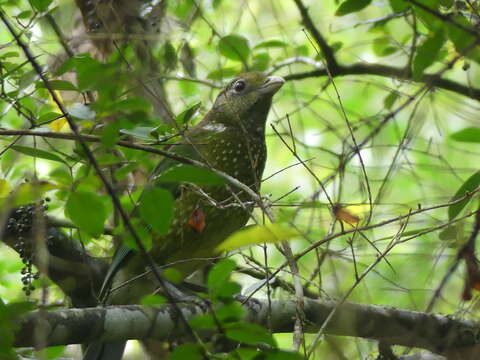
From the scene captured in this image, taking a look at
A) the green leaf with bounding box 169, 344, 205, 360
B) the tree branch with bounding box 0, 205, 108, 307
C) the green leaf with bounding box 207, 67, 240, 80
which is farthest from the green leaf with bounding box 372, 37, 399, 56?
the green leaf with bounding box 169, 344, 205, 360

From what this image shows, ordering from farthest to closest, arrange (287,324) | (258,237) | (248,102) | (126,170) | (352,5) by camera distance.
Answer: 1. (248,102)
2. (287,324)
3. (352,5)
4. (126,170)
5. (258,237)

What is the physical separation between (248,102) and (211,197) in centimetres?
110

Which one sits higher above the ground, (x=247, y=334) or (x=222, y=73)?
(x=222, y=73)

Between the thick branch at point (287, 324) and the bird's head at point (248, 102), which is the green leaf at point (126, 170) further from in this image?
the bird's head at point (248, 102)

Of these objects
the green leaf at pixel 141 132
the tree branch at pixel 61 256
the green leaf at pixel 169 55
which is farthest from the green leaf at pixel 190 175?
the green leaf at pixel 169 55

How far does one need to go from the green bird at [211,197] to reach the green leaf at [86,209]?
1.26 m

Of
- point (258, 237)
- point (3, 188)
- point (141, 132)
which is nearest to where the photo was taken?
point (258, 237)

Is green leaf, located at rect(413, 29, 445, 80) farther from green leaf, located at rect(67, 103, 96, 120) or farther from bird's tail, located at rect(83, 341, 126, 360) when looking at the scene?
bird's tail, located at rect(83, 341, 126, 360)

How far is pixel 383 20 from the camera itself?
3.94 meters

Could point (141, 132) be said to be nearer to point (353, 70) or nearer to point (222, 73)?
point (222, 73)

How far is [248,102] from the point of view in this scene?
14.1 ft

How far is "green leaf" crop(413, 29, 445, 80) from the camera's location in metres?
2.21

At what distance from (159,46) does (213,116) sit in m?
0.78

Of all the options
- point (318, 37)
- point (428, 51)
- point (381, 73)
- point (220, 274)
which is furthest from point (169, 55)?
point (220, 274)
